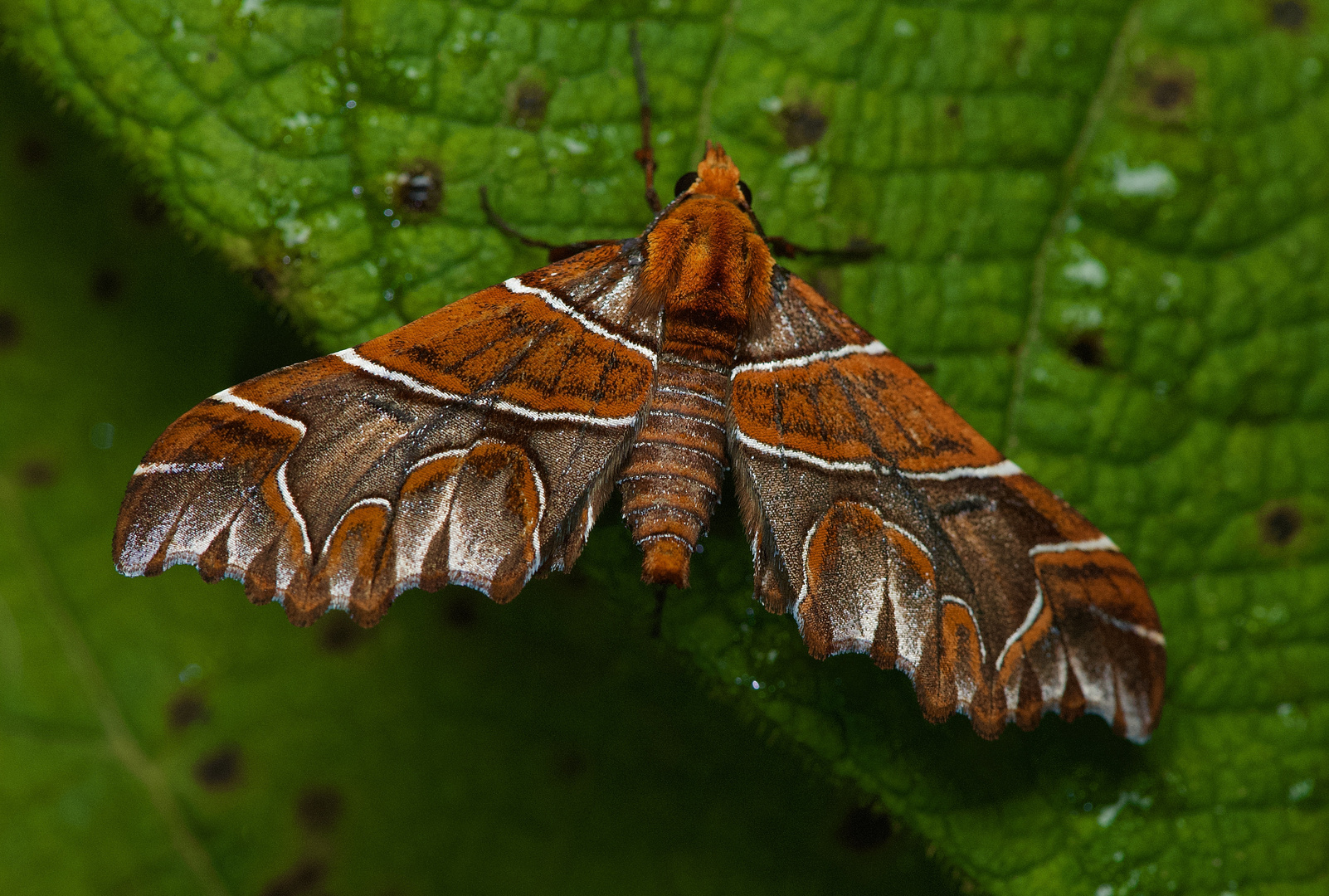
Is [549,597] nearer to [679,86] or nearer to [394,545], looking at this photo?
[394,545]

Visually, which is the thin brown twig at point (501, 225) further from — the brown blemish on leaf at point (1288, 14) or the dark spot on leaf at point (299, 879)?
the dark spot on leaf at point (299, 879)

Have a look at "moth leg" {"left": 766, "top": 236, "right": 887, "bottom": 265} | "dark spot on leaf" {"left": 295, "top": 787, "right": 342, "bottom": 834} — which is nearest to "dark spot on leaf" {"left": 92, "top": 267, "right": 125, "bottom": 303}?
"dark spot on leaf" {"left": 295, "top": 787, "right": 342, "bottom": 834}

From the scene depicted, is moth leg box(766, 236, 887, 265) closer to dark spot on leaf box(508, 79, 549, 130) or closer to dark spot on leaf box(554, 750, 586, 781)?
dark spot on leaf box(508, 79, 549, 130)

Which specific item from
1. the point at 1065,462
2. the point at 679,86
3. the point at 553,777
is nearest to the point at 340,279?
the point at 679,86

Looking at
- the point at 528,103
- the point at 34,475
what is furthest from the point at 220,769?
the point at 528,103

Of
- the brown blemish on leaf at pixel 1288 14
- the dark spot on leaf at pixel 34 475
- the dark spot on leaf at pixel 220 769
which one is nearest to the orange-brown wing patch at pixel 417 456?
the dark spot on leaf at pixel 34 475

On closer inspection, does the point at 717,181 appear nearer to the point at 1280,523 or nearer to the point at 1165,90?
the point at 1165,90
